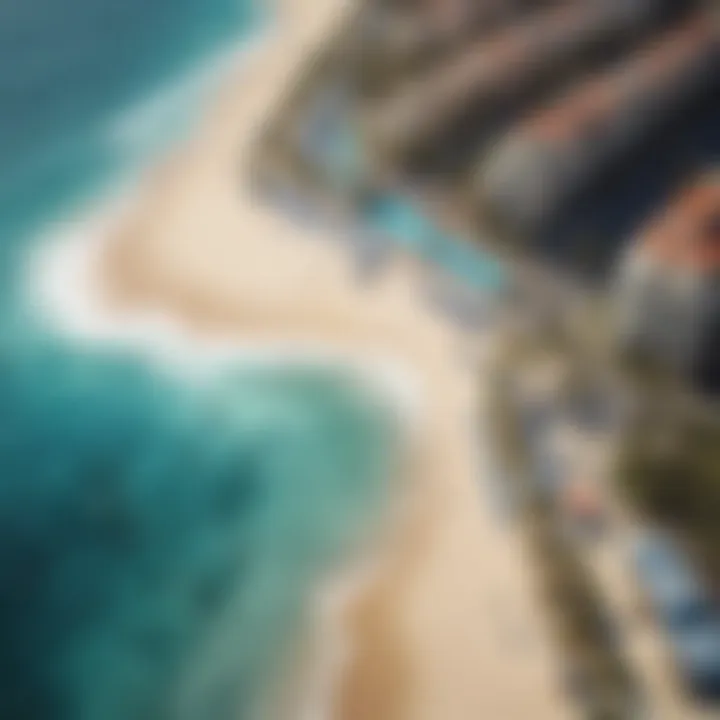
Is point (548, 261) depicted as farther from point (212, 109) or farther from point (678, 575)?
point (212, 109)

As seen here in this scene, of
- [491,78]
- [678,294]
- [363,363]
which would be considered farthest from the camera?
[491,78]

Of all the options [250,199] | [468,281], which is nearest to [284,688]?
[468,281]

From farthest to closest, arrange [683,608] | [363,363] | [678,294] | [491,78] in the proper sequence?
[491,78] → [363,363] → [678,294] → [683,608]

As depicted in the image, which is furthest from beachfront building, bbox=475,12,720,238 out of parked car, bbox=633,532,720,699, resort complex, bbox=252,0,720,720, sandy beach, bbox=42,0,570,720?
parked car, bbox=633,532,720,699

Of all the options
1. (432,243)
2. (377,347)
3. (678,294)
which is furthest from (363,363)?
(678,294)

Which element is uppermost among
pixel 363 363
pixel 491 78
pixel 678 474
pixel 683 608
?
pixel 491 78

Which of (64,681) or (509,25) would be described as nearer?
(64,681)

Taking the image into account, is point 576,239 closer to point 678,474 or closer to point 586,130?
point 586,130

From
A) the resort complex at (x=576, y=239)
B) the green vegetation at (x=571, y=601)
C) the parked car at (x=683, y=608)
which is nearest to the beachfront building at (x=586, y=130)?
the resort complex at (x=576, y=239)
